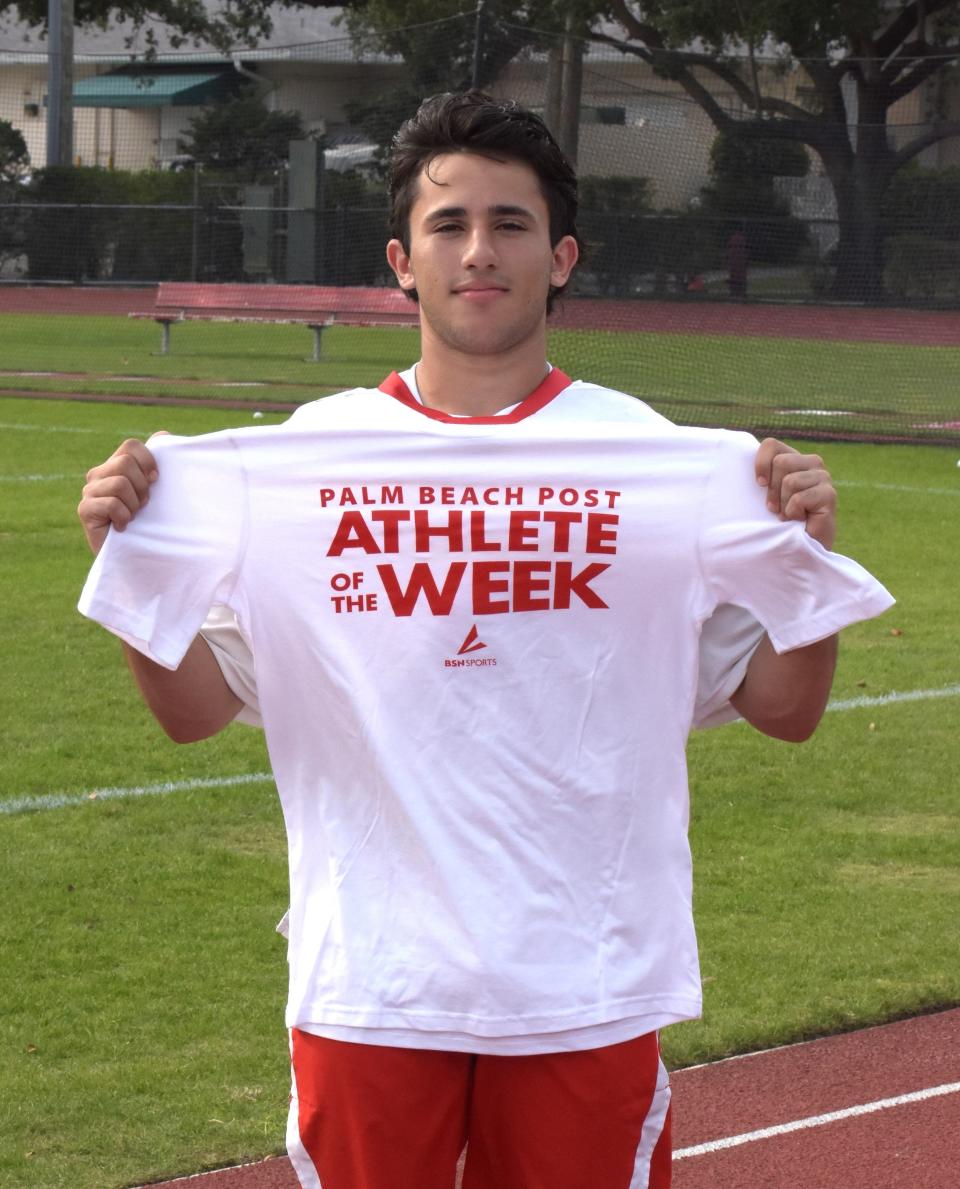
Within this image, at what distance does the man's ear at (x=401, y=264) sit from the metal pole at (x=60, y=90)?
3456 centimetres

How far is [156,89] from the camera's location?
195 feet

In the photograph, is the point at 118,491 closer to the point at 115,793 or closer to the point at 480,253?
the point at 480,253

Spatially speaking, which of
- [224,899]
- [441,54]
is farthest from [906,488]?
[441,54]

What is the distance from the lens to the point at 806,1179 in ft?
13.6

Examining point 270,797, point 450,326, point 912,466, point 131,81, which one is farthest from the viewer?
point 131,81

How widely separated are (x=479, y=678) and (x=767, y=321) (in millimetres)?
19529

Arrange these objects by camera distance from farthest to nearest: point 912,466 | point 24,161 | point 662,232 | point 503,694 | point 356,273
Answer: point 24,161 → point 356,273 → point 662,232 → point 912,466 → point 503,694

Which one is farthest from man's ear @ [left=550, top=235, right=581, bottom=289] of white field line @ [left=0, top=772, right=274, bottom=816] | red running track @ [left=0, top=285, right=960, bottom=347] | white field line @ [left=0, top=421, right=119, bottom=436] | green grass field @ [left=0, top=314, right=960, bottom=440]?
red running track @ [left=0, top=285, right=960, bottom=347]

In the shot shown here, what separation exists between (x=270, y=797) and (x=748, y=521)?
4.53 m

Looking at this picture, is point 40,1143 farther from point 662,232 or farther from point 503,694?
point 662,232

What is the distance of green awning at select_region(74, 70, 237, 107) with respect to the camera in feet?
187

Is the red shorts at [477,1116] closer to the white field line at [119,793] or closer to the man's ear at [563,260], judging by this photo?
the man's ear at [563,260]

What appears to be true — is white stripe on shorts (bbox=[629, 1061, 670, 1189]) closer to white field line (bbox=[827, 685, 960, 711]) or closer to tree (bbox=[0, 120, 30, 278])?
white field line (bbox=[827, 685, 960, 711])

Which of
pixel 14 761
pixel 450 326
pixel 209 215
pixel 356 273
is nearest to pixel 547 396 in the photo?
pixel 450 326
